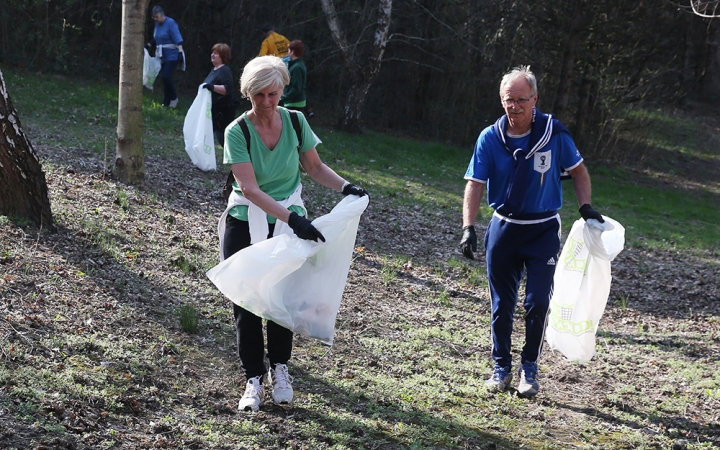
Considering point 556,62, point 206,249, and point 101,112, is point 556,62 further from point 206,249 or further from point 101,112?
point 206,249

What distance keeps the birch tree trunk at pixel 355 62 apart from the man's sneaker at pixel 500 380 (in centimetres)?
1274

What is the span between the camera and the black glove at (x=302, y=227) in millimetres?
4070

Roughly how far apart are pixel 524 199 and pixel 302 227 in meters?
1.49

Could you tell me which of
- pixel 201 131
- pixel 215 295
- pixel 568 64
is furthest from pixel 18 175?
pixel 568 64

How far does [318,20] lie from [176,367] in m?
15.5

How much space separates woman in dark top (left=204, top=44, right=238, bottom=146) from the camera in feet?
34.3

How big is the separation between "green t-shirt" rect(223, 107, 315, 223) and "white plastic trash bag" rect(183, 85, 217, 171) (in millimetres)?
6180

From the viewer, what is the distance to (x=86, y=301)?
17.6 feet

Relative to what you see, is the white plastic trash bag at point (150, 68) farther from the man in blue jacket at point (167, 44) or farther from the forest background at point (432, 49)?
the forest background at point (432, 49)

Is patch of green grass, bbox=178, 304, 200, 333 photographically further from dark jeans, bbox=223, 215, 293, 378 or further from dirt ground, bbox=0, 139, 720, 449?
dark jeans, bbox=223, 215, 293, 378

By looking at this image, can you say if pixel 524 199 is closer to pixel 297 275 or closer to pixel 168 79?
pixel 297 275

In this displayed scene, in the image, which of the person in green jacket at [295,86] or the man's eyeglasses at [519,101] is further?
the person in green jacket at [295,86]

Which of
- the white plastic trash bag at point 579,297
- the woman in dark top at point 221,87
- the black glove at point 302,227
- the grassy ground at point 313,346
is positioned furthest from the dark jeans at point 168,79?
the black glove at point 302,227

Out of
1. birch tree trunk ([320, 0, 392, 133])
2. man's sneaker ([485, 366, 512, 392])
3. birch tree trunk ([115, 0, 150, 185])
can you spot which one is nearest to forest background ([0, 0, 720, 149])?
birch tree trunk ([320, 0, 392, 133])
